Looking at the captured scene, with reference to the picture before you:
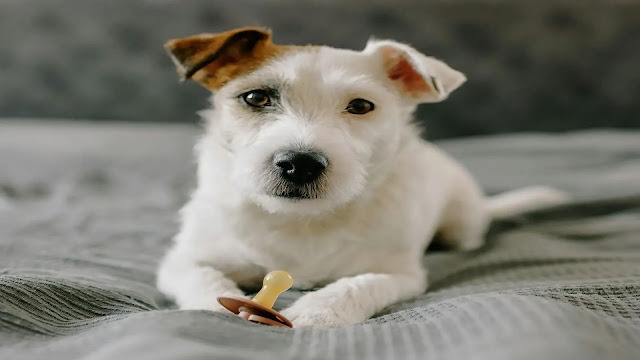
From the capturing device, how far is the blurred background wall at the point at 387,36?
2955 mm

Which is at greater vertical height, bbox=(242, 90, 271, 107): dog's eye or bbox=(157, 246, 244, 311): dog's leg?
bbox=(242, 90, 271, 107): dog's eye

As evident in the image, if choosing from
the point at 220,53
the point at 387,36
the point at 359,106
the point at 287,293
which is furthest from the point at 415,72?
the point at 387,36

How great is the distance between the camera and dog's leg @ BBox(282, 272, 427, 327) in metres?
0.99

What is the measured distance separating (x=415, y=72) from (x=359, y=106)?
218mm

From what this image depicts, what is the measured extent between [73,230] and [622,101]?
2.78 m

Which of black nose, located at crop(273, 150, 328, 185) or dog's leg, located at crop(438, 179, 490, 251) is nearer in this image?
black nose, located at crop(273, 150, 328, 185)

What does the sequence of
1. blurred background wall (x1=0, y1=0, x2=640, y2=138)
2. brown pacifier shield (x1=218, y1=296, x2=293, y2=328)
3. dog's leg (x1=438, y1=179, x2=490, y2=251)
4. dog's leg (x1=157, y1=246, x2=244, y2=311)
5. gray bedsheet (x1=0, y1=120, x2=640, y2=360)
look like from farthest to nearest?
blurred background wall (x1=0, y1=0, x2=640, y2=138) → dog's leg (x1=438, y1=179, x2=490, y2=251) → dog's leg (x1=157, y1=246, x2=244, y2=311) → brown pacifier shield (x1=218, y1=296, x2=293, y2=328) → gray bedsheet (x1=0, y1=120, x2=640, y2=360)

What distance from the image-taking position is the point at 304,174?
115 cm

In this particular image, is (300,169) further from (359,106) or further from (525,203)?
(525,203)

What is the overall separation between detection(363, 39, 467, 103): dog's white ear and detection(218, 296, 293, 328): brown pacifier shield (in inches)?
26.4

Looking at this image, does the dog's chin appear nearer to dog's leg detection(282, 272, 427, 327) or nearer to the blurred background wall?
dog's leg detection(282, 272, 427, 327)

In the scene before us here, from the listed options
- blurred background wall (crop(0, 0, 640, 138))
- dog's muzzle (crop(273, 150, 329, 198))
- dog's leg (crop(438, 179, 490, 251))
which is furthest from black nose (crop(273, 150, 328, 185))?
blurred background wall (crop(0, 0, 640, 138))

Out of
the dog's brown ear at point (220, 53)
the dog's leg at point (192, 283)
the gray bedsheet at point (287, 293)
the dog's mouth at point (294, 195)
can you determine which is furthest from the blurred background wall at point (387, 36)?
the dog's mouth at point (294, 195)

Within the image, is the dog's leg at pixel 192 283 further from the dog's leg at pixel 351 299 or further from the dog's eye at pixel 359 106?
the dog's eye at pixel 359 106
